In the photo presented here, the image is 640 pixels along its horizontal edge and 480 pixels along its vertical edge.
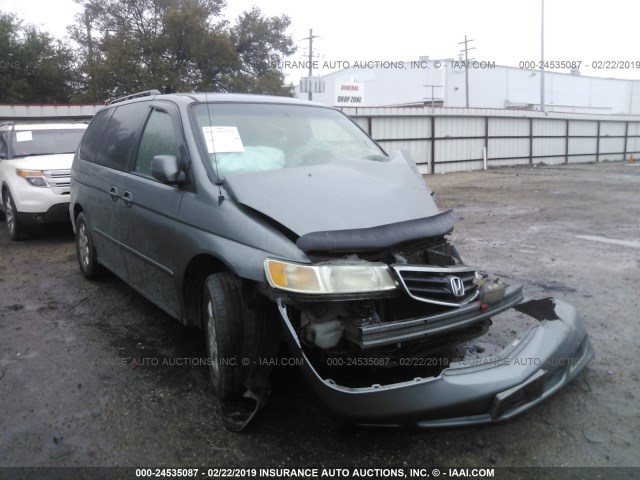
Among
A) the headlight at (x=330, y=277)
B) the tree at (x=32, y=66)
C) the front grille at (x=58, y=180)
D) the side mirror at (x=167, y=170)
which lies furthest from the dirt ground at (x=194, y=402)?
the tree at (x=32, y=66)

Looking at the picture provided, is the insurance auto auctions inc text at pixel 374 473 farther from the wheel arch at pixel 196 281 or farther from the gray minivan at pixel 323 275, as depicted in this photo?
the wheel arch at pixel 196 281

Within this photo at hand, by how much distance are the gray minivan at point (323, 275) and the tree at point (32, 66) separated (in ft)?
94.5

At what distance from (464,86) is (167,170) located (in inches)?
2002

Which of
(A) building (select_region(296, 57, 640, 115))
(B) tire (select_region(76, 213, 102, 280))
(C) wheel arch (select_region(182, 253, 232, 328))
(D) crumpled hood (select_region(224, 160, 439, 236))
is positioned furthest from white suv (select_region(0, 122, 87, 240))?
(A) building (select_region(296, 57, 640, 115))

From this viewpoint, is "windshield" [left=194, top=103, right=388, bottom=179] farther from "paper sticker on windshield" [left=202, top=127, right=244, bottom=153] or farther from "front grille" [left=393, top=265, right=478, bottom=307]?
"front grille" [left=393, top=265, right=478, bottom=307]

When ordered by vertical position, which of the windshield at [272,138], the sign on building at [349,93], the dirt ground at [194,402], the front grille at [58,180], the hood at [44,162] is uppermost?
the sign on building at [349,93]

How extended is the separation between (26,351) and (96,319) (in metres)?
0.70

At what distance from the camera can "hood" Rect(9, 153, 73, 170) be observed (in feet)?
23.3

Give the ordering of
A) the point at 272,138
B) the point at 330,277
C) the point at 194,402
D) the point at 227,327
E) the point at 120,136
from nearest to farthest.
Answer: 1. the point at 330,277
2. the point at 227,327
3. the point at 194,402
4. the point at 272,138
5. the point at 120,136

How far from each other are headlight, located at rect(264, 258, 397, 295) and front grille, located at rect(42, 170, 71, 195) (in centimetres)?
558

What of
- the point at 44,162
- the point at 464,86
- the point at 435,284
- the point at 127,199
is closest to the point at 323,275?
the point at 435,284

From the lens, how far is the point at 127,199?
3.94 meters

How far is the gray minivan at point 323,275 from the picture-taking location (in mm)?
2354

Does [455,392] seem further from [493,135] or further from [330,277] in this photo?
[493,135]
